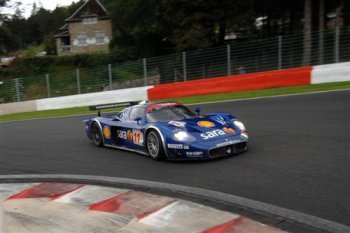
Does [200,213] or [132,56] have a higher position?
[132,56]

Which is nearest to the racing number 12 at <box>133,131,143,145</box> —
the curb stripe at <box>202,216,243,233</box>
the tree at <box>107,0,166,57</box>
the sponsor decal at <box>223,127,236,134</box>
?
the sponsor decal at <box>223,127,236,134</box>

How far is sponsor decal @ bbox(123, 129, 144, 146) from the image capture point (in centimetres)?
927

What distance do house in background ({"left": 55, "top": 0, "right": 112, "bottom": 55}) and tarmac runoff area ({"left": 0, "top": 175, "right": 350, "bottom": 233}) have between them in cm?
7533

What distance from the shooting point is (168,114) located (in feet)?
30.9

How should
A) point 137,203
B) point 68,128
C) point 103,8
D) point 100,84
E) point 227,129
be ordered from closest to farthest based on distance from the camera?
1. point 137,203
2. point 227,129
3. point 68,128
4. point 100,84
5. point 103,8

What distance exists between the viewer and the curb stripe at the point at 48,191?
6871 mm

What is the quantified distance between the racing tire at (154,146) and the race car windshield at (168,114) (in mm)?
429

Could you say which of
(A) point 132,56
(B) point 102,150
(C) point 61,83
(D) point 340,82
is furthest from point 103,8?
(B) point 102,150

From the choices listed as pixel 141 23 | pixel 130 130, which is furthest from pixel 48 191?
pixel 141 23

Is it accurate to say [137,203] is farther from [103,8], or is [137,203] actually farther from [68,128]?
[103,8]

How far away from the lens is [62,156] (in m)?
10.1

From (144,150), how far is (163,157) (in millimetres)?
657

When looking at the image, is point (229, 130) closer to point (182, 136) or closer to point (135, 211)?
point (182, 136)

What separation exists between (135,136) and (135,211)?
12.6 ft
